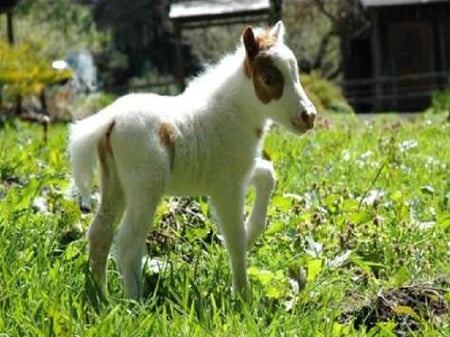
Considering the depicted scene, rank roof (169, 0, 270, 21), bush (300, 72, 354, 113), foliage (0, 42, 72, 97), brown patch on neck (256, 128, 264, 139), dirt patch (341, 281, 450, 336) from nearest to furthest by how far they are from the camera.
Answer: dirt patch (341, 281, 450, 336) → brown patch on neck (256, 128, 264, 139) → foliage (0, 42, 72, 97) → bush (300, 72, 354, 113) → roof (169, 0, 270, 21)

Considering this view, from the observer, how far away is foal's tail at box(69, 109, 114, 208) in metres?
3.62

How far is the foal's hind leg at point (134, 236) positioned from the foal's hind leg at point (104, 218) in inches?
4.8

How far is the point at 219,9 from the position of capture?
2591 cm

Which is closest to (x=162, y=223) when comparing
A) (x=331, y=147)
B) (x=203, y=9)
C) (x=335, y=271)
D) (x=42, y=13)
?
(x=335, y=271)

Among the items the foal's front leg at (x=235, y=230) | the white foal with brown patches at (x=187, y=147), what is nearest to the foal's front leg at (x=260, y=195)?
the white foal with brown patches at (x=187, y=147)

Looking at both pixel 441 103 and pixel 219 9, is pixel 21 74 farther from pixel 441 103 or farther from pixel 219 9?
pixel 441 103

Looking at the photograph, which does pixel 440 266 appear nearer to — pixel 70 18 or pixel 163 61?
pixel 163 61

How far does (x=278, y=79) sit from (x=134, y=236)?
0.78m

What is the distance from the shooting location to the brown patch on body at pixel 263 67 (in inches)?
145

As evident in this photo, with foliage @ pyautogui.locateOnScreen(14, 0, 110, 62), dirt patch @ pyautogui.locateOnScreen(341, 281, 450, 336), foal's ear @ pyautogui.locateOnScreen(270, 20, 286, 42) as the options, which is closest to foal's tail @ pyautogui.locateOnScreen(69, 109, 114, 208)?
foal's ear @ pyautogui.locateOnScreen(270, 20, 286, 42)

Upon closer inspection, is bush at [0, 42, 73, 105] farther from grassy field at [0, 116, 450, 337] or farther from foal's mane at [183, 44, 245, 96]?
foal's mane at [183, 44, 245, 96]

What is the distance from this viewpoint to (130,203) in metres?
3.52

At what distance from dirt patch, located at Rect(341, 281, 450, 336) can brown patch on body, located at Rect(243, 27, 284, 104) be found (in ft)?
2.74

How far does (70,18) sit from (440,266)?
44148mm
